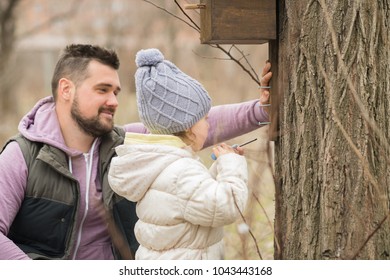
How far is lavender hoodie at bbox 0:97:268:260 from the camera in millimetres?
2822

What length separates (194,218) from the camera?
2.28 m

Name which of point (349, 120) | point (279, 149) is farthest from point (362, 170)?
point (279, 149)

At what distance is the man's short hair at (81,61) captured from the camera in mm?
3096

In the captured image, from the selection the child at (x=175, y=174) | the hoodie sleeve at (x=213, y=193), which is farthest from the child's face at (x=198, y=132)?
the hoodie sleeve at (x=213, y=193)

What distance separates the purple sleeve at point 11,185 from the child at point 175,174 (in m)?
0.59

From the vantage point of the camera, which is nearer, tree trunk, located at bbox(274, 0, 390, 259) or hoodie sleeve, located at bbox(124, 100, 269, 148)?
tree trunk, located at bbox(274, 0, 390, 259)

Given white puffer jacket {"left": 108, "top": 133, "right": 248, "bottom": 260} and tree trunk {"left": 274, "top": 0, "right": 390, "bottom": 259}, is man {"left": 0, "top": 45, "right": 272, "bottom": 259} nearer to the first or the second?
white puffer jacket {"left": 108, "top": 133, "right": 248, "bottom": 260}

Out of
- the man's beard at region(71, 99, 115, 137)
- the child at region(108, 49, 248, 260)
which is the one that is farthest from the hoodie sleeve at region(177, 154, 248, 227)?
the man's beard at region(71, 99, 115, 137)

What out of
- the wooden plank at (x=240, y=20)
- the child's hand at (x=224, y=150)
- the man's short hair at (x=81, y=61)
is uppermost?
the wooden plank at (x=240, y=20)

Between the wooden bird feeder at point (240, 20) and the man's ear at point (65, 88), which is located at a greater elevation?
the wooden bird feeder at point (240, 20)

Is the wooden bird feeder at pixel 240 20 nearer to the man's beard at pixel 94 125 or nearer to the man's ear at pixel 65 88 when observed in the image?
the man's beard at pixel 94 125

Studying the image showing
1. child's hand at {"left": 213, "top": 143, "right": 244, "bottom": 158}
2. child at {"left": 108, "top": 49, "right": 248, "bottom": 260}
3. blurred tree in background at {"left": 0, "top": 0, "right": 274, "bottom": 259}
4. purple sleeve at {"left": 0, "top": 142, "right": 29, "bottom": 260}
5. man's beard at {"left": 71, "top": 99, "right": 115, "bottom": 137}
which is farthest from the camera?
blurred tree in background at {"left": 0, "top": 0, "right": 274, "bottom": 259}
